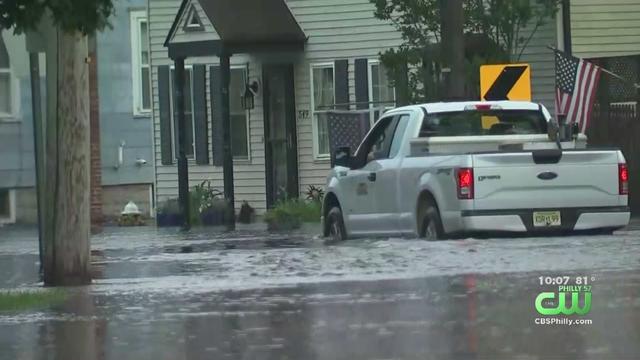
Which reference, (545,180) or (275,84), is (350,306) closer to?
(545,180)

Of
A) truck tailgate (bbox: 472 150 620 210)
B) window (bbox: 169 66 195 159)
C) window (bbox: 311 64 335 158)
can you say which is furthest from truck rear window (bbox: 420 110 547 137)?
window (bbox: 169 66 195 159)

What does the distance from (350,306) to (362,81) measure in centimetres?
1775

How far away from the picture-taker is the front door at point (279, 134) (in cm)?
2838

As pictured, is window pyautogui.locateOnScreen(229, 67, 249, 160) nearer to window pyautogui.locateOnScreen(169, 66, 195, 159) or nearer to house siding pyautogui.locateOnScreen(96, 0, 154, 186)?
window pyautogui.locateOnScreen(169, 66, 195, 159)

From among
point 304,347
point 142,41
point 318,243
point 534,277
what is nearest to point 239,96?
point 142,41

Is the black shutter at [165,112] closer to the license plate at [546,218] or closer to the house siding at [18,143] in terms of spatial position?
the house siding at [18,143]

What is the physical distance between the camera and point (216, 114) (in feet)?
95.8

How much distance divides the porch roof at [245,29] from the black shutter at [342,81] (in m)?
0.95

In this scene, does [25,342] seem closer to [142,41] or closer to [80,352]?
[80,352]

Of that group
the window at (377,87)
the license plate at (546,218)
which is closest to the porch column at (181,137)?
the window at (377,87)

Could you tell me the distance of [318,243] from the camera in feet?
52.7

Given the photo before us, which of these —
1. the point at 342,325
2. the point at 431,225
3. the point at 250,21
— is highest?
the point at 250,21

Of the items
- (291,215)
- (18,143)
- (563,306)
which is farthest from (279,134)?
(563,306)

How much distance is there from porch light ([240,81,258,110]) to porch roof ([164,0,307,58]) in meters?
1.25
